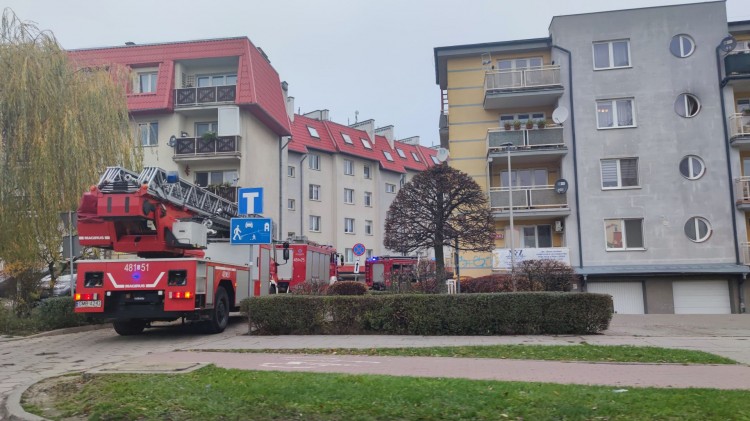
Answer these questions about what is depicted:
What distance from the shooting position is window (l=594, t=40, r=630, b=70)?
27.1 m

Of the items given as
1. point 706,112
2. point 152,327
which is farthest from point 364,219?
point 152,327

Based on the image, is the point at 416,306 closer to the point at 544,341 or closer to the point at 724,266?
the point at 544,341

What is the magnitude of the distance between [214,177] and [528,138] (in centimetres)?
1773

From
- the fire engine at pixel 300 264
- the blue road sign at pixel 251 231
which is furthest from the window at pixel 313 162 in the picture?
the blue road sign at pixel 251 231

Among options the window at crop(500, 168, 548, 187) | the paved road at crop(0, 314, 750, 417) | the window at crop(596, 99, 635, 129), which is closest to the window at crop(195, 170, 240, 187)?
the window at crop(500, 168, 548, 187)

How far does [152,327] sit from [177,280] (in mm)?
5024

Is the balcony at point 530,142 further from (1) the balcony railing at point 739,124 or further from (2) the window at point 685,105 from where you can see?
(1) the balcony railing at point 739,124

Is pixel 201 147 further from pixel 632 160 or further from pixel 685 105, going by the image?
pixel 685 105

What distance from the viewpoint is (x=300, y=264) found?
24953mm

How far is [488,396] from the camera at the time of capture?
656cm

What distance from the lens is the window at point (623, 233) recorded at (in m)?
26.2

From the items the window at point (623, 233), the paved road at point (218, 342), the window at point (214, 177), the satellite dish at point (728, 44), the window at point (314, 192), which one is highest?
the satellite dish at point (728, 44)

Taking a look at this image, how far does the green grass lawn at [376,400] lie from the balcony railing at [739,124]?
74.1 feet

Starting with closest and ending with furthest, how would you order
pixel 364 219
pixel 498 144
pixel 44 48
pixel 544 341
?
pixel 544 341 → pixel 44 48 → pixel 498 144 → pixel 364 219
